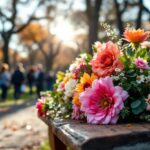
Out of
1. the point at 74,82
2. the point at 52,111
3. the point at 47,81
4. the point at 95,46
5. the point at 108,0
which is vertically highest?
the point at 108,0

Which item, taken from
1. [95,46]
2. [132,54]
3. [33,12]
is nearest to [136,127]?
[132,54]

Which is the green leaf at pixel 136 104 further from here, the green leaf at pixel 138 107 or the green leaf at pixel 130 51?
the green leaf at pixel 130 51

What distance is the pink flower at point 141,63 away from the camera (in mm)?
3654

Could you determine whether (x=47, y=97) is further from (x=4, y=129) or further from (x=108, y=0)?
(x=108, y=0)

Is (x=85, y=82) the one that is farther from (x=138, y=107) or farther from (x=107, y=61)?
(x=138, y=107)

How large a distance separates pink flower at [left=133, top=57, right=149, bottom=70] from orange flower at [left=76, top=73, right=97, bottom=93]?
1.02 feet

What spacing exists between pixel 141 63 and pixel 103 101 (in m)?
0.43

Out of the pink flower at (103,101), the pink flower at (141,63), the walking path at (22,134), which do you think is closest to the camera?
the pink flower at (103,101)

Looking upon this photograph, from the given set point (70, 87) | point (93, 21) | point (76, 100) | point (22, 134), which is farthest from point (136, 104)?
point (93, 21)

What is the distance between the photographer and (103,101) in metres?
3.48

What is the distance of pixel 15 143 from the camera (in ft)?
29.9

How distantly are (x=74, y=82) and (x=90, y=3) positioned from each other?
19.9 metres

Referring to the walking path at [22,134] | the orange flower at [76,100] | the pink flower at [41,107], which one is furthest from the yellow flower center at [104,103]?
the walking path at [22,134]

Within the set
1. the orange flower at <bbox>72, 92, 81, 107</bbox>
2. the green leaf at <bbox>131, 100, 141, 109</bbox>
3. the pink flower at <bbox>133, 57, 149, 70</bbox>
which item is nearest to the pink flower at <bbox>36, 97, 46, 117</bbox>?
the orange flower at <bbox>72, 92, 81, 107</bbox>
